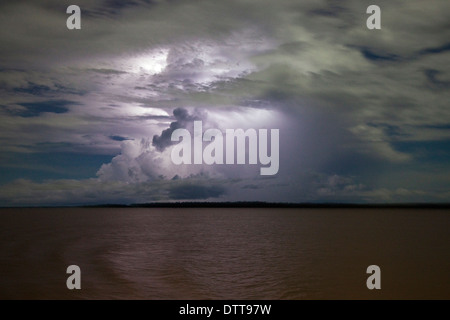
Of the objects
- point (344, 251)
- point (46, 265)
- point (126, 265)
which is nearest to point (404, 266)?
point (344, 251)

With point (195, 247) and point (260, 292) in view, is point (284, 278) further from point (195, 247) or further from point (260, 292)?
point (195, 247)

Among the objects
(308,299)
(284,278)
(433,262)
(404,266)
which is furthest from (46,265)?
(433,262)

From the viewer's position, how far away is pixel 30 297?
18547 mm

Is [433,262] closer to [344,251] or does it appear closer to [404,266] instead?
[404,266]

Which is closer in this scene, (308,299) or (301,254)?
(308,299)

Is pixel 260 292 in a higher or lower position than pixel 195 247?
lower
